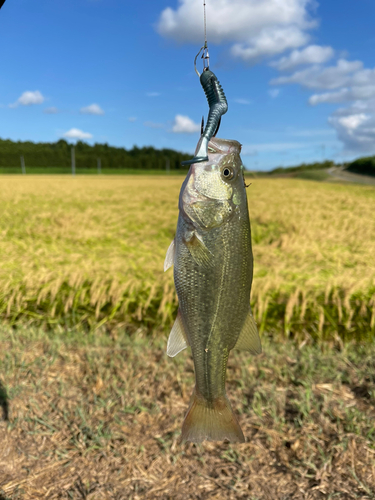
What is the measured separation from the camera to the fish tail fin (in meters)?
1.23

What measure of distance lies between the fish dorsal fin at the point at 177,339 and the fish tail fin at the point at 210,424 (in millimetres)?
174

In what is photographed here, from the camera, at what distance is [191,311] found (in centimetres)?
117

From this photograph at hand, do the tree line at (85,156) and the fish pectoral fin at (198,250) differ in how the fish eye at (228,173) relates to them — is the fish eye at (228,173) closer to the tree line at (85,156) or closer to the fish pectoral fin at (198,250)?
the fish pectoral fin at (198,250)

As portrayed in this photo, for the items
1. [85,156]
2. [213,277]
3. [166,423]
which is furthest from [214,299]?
[85,156]

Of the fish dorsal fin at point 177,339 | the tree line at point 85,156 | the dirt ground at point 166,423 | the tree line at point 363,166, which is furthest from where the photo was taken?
the tree line at point 85,156

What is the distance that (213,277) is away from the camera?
112 cm

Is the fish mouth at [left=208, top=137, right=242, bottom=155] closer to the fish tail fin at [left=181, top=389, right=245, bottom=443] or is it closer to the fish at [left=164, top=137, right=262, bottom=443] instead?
the fish at [left=164, top=137, right=262, bottom=443]

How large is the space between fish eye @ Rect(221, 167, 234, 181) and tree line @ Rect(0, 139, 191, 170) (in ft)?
131

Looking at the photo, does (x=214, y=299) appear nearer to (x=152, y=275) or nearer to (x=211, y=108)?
(x=211, y=108)

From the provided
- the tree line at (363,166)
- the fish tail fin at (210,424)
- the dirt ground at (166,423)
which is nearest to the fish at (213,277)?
the fish tail fin at (210,424)

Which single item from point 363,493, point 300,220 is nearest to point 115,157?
point 300,220

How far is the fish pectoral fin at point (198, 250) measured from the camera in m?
1.08

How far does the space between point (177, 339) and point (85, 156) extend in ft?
151

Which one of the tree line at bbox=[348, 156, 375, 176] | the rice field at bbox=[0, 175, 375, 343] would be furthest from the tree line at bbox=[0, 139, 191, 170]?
the rice field at bbox=[0, 175, 375, 343]
